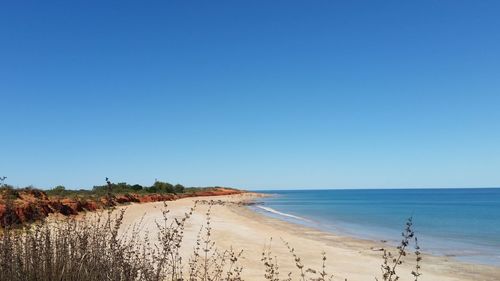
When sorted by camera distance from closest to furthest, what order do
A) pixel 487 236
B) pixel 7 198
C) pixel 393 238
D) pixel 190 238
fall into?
pixel 7 198, pixel 190 238, pixel 393 238, pixel 487 236

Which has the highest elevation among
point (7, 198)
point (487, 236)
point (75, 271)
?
point (7, 198)

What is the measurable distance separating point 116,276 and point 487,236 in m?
30.9

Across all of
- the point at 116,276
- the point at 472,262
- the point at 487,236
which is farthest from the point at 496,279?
the point at 487,236

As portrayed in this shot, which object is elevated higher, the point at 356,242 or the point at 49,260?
the point at 49,260

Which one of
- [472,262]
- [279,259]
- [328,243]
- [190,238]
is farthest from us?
[328,243]

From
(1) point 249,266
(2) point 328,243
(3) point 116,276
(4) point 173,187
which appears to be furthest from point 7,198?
(4) point 173,187

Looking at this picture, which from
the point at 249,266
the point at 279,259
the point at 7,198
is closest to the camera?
the point at 7,198

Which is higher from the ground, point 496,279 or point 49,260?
point 49,260

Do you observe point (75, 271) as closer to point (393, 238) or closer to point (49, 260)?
point (49, 260)

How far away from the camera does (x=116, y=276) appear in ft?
17.3

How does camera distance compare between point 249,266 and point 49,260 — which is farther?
point 249,266

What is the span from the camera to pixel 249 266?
14.3 m

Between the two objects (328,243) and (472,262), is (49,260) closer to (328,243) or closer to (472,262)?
(472,262)

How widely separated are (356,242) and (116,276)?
21.1 meters
